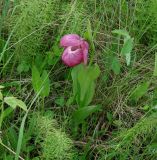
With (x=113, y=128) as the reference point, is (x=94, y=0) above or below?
above

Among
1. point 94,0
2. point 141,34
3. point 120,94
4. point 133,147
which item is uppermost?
point 94,0

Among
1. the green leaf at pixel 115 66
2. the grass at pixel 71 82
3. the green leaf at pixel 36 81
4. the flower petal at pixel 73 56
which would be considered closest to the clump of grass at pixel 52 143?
the grass at pixel 71 82

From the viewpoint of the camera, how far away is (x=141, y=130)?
1.18 meters

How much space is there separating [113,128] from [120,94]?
0.40ft

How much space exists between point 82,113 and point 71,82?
0.19 m

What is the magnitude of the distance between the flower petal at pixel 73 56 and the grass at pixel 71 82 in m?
0.04

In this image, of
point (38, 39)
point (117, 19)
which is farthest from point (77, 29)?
point (117, 19)

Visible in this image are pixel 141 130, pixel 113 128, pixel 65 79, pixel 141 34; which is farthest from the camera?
pixel 141 34

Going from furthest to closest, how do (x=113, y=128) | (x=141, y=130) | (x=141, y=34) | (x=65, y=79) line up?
(x=141, y=34) < (x=65, y=79) < (x=113, y=128) < (x=141, y=130)

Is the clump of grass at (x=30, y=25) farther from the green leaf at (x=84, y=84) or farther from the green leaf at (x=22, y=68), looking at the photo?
the green leaf at (x=84, y=84)

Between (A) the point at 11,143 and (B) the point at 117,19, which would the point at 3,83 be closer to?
(A) the point at 11,143

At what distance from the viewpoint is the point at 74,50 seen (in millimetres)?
1382

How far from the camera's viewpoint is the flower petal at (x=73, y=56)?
1.36m

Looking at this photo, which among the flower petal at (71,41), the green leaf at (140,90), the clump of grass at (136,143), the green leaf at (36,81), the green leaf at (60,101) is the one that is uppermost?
the flower petal at (71,41)
